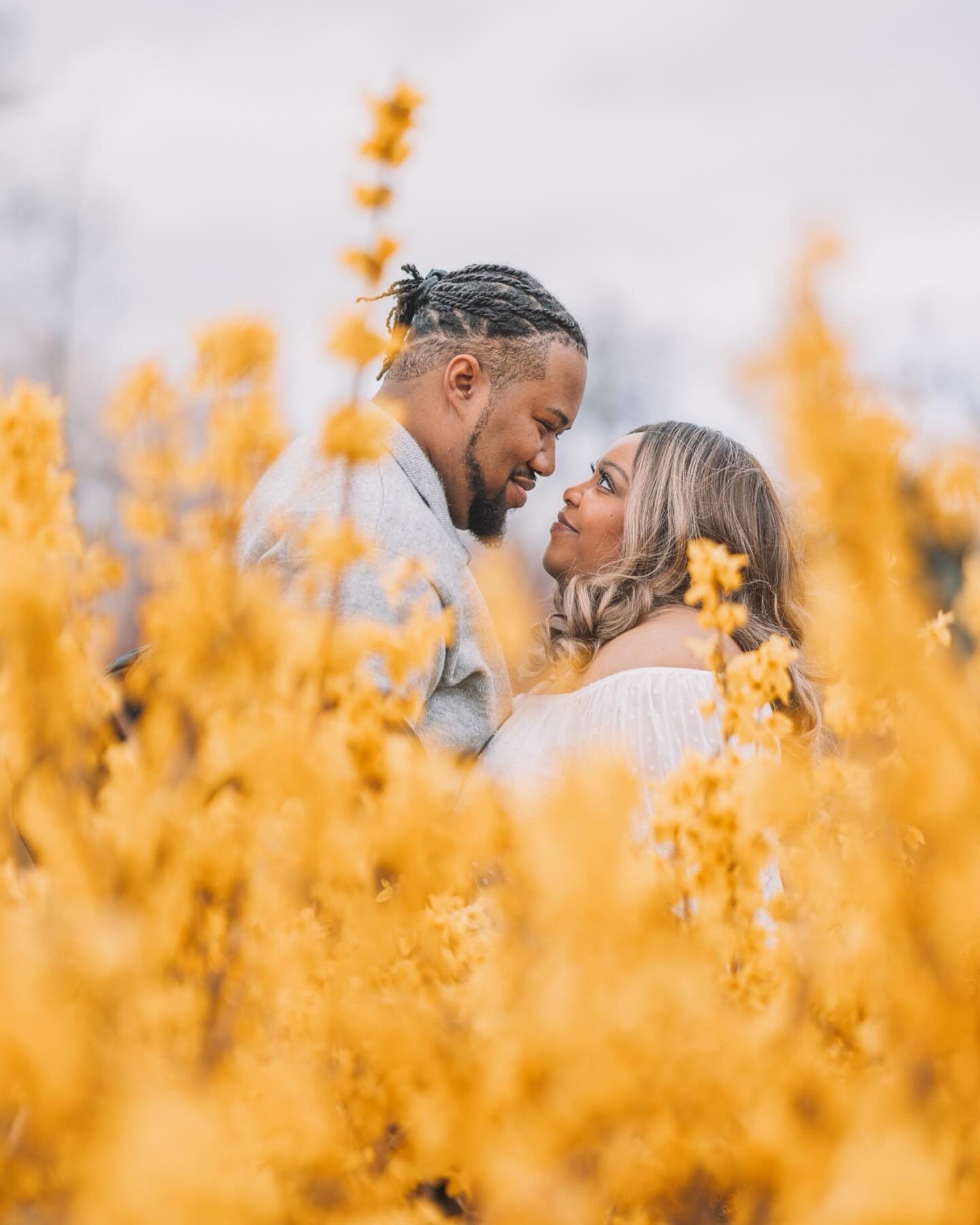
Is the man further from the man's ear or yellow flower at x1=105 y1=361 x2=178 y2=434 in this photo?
yellow flower at x1=105 y1=361 x2=178 y2=434

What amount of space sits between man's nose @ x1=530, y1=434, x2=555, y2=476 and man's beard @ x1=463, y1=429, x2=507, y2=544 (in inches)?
4.2

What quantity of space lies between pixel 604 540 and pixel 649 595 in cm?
30

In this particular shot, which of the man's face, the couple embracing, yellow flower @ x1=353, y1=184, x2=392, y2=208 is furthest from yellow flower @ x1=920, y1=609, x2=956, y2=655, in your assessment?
the man's face

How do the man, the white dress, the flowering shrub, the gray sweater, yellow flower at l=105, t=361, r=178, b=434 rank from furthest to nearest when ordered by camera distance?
the white dress < the man < the gray sweater < yellow flower at l=105, t=361, r=178, b=434 < the flowering shrub

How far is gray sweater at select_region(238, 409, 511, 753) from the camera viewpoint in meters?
2.07

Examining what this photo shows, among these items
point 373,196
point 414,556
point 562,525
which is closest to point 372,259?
point 373,196

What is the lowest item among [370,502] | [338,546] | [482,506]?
[482,506]

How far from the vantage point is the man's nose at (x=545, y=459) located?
112 inches

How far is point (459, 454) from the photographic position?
8.93ft

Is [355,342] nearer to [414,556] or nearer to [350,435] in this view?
[350,435]

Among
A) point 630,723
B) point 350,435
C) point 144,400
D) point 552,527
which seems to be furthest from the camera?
point 552,527

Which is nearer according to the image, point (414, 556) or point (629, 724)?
point (414, 556)

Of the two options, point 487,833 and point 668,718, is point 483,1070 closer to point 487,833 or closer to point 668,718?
point 487,833

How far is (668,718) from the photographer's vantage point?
2.50 metres
